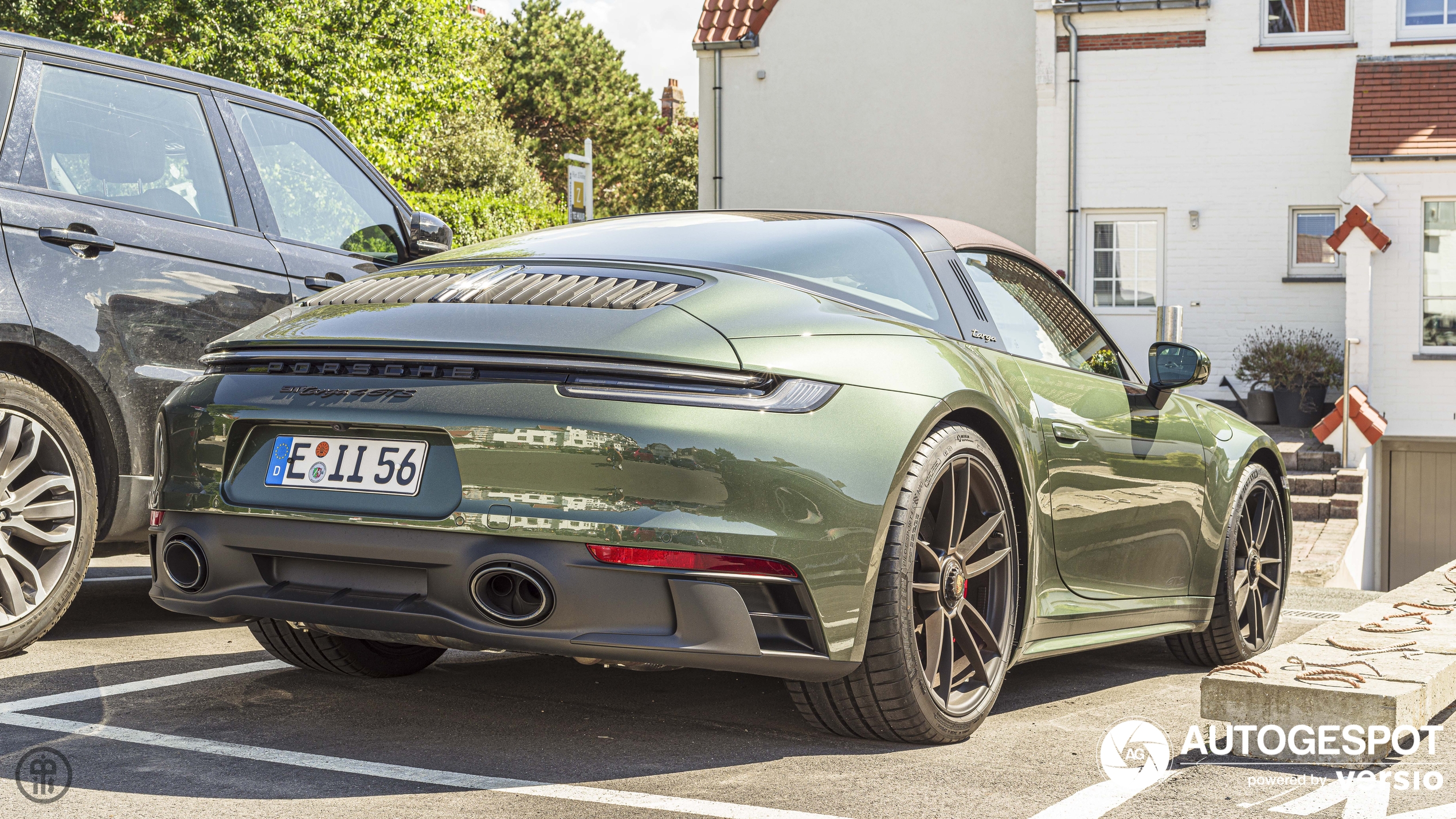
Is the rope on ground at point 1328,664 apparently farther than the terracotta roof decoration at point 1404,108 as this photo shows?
No

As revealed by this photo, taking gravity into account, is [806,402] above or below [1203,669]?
above

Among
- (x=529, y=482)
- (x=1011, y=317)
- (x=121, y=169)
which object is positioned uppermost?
(x=121, y=169)

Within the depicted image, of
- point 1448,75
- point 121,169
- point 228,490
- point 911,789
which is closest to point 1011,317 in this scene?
point 911,789

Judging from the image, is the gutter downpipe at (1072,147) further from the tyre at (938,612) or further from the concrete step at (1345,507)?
the tyre at (938,612)

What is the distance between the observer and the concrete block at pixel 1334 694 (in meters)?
3.58

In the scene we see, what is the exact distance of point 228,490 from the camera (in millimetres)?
3439

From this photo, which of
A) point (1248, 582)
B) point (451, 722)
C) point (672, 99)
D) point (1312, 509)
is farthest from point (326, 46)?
point (672, 99)

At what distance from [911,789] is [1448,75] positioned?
16.0 meters

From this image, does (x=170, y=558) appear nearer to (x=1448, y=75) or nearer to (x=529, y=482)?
(x=529, y=482)

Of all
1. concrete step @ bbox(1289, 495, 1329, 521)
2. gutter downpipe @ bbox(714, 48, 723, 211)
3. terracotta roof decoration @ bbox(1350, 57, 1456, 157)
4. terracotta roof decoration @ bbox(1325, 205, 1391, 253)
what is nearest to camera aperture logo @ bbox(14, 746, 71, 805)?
concrete step @ bbox(1289, 495, 1329, 521)

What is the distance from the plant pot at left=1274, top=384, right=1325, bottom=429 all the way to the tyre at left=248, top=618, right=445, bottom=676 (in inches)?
561

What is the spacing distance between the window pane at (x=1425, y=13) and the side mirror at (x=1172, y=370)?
14.4 metres

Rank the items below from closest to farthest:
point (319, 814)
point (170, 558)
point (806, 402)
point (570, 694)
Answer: point (319, 814) < point (806, 402) < point (170, 558) < point (570, 694)

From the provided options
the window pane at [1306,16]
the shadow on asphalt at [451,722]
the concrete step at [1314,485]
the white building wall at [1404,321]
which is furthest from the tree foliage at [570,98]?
the shadow on asphalt at [451,722]
